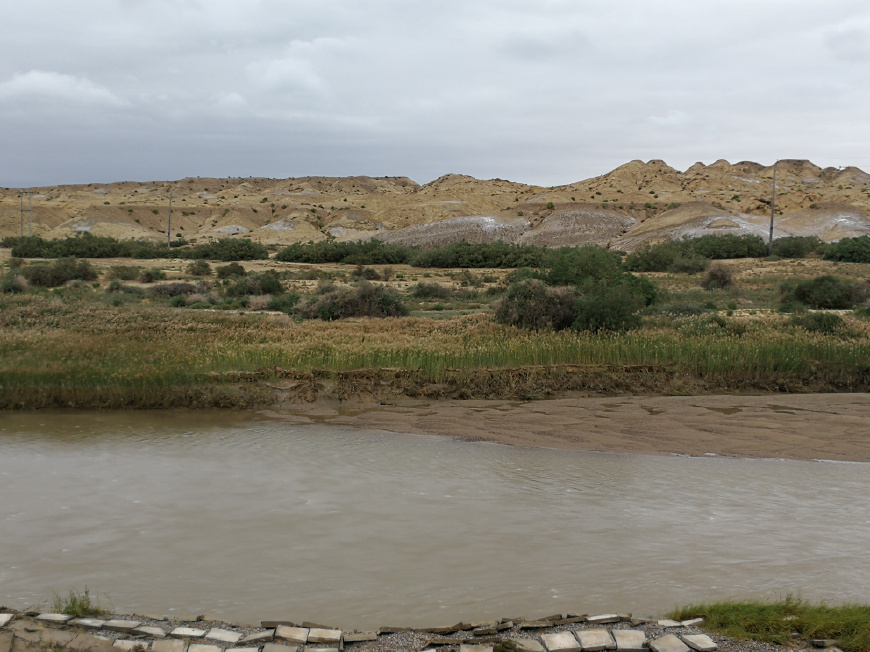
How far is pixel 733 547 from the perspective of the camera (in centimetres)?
735

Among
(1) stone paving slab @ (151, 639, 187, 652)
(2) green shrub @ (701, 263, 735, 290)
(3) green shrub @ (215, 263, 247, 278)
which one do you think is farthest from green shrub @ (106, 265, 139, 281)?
(1) stone paving slab @ (151, 639, 187, 652)

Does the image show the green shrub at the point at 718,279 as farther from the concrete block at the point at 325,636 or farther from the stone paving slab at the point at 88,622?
the stone paving slab at the point at 88,622

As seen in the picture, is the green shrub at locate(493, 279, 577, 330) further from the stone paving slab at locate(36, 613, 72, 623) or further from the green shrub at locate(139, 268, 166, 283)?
the green shrub at locate(139, 268, 166, 283)

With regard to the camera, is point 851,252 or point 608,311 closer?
point 608,311

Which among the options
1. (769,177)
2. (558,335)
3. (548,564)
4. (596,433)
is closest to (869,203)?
(769,177)

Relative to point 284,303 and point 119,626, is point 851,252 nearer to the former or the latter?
point 284,303

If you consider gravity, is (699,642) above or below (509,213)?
below

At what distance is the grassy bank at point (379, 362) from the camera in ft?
43.7

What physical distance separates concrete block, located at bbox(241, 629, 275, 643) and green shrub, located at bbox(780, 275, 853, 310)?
83.4 feet

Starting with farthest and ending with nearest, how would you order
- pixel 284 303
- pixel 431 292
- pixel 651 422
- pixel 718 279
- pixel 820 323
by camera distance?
pixel 718 279 < pixel 431 292 < pixel 284 303 < pixel 820 323 < pixel 651 422

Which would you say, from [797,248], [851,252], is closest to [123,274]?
[851,252]

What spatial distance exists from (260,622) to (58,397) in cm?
892

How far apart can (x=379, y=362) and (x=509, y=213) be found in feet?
231

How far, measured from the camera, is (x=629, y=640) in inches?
193
